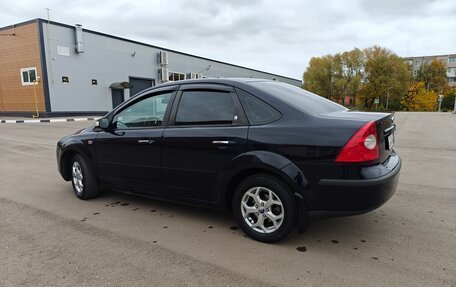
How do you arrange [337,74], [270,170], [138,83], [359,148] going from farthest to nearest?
1. [337,74]
2. [138,83]
3. [270,170]
4. [359,148]

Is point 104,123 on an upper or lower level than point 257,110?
lower

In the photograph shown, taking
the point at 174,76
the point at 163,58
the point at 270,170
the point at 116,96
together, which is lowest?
the point at 270,170

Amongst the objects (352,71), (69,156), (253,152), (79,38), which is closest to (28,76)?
(79,38)

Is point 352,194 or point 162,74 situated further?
point 162,74

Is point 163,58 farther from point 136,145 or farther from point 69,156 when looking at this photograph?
point 136,145

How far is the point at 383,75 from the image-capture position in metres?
59.6

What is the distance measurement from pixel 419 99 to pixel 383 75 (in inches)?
831

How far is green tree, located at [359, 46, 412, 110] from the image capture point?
59156mm

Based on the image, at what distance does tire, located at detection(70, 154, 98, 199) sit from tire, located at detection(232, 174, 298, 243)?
7.74ft

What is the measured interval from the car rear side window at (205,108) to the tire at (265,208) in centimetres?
72

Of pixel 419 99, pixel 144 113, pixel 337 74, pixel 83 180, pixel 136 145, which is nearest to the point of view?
pixel 136 145

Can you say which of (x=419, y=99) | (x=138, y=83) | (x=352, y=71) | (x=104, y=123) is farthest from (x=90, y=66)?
(x=419, y=99)

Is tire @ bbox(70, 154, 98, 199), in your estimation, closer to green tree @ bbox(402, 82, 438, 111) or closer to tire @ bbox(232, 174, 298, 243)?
tire @ bbox(232, 174, 298, 243)

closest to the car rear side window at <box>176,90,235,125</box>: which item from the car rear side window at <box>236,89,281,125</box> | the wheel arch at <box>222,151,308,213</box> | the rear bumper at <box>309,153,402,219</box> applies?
the car rear side window at <box>236,89,281,125</box>
